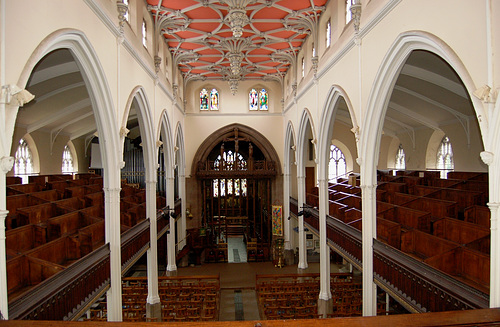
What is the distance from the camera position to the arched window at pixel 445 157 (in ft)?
55.9

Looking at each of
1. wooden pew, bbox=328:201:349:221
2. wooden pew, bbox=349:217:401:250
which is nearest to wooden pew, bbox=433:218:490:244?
wooden pew, bbox=349:217:401:250

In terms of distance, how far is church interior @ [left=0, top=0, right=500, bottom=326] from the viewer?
200 inches

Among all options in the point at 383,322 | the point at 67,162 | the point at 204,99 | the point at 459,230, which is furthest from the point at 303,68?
the point at 67,162

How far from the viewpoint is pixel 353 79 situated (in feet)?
31.2

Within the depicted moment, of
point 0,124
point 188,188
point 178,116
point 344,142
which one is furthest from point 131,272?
point 0,124

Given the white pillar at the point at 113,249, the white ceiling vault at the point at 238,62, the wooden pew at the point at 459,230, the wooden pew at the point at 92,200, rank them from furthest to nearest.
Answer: the white ceiling vault at the point at 238,62 < the wooden pew at the point at 92,200 < the white pillar at the point at 113,249 < the wooden pew at the point at 459,230

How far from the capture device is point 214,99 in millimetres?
22047

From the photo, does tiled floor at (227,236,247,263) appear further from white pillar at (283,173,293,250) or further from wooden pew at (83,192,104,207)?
wooden pew at (83,192,104,207)

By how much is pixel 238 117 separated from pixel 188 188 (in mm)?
4915

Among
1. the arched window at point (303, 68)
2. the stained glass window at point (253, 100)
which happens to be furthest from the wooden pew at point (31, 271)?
the stained glass window at point (253, 100)

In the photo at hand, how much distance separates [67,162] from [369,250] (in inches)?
731

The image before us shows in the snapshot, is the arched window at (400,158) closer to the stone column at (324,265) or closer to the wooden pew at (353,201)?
the wooden pew at (353,201)

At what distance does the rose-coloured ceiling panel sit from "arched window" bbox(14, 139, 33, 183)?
7974 mm

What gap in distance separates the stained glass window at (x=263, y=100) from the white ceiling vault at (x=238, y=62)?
2.00 m
